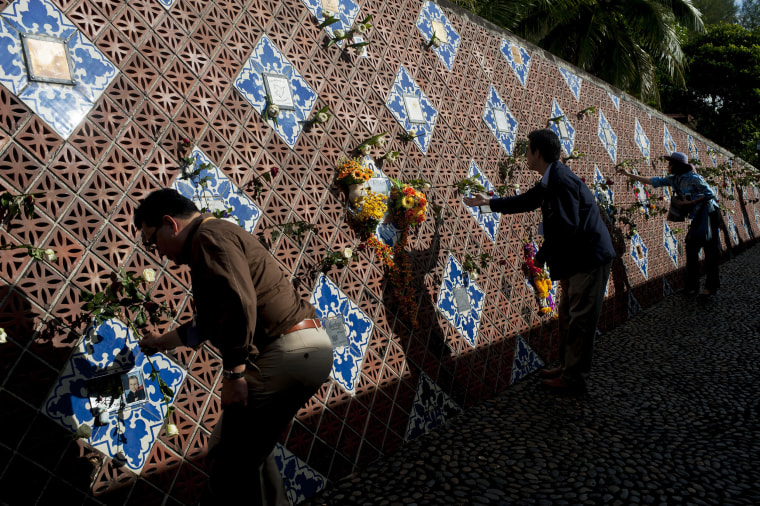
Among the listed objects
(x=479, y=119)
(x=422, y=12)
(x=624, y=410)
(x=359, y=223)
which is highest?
(x=422, y=12)

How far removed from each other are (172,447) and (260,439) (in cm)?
60

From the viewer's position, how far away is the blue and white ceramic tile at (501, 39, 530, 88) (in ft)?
16.8

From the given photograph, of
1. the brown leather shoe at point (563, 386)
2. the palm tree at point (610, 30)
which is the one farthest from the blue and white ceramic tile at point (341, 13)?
the palm tree at point (610, 30)

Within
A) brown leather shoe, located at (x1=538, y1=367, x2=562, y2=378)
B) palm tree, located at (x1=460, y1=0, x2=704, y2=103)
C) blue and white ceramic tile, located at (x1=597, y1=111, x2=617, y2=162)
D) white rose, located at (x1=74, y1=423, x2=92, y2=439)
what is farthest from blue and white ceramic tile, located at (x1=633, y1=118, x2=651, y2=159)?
white rose, located at (x1=74, y1=423, x2=92, y2=439)

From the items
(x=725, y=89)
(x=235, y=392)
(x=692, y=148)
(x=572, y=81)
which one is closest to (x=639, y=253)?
(x=572, y=81)

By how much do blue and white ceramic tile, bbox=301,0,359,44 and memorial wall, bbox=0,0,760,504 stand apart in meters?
0.02

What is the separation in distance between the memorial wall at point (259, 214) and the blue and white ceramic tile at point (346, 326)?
1cm

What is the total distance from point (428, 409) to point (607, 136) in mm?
4713

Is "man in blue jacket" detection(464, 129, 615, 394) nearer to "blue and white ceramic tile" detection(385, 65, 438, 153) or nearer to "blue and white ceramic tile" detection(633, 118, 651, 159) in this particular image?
"blue and white ceramic tile" detection(385, 65, 438, 153)

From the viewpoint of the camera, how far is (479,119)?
4512 millimetres

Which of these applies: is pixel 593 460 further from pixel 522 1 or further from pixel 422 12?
pixel 522 1

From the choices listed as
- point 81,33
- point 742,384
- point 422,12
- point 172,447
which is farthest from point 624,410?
point 81,33

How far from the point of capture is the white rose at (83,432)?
201 centimetres

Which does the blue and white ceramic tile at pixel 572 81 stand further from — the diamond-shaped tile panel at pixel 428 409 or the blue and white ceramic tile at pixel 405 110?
the diamond-shaped tile panel at pixel 428 409
